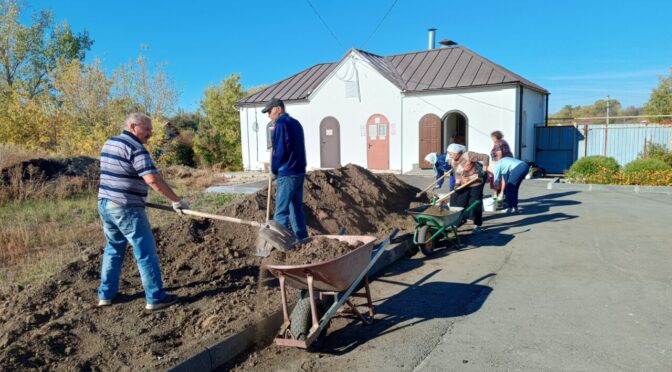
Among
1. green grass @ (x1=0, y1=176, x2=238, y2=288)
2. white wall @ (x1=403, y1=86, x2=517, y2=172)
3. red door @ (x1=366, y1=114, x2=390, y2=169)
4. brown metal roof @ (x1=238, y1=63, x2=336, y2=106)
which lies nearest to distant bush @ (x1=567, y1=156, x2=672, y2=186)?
white wall @ (x1=403, y1=86, x2=517, y2=172)

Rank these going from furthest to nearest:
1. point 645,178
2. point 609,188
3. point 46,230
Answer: point 645,178, point 609,188, point 46,230

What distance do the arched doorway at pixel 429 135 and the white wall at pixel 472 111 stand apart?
199mm

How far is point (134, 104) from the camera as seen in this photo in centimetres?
2486

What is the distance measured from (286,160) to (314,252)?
5.95 ft

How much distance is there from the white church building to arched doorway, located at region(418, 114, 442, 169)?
4cm

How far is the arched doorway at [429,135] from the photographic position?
18.2 meters

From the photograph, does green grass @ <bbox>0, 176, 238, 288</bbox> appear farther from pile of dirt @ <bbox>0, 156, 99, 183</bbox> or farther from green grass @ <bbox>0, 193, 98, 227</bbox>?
pile of dirt @ <bbox>0, 156, 99, 183</bbox>

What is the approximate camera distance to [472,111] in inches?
690

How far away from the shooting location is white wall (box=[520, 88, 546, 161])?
1803 centimetres

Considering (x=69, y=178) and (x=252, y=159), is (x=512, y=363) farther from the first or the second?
(x=252, y=159)

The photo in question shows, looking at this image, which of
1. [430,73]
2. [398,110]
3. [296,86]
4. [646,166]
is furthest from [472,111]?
[296,86]

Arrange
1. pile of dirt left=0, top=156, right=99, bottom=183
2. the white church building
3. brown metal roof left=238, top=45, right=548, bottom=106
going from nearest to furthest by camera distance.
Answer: pile of dirt left=0, top=156, right=99, bottom=183, the white church building, brown metal roof left=238, top=45, right=548, bottom=106

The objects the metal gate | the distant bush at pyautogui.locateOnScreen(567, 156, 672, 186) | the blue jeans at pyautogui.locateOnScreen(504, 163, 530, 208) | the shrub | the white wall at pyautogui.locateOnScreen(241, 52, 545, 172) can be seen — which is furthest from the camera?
the metal gate

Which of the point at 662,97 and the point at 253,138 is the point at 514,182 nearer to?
the point at 253,138
